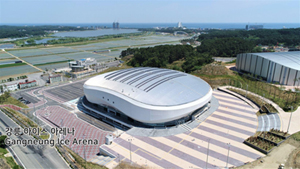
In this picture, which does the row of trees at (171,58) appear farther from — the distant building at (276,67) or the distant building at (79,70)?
the distant building at (79,70)

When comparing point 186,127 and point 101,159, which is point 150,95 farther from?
point 101,159

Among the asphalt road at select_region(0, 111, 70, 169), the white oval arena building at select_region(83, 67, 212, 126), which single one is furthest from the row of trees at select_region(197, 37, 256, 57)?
the asphalt road at select_region(0, 111, 70, 169)

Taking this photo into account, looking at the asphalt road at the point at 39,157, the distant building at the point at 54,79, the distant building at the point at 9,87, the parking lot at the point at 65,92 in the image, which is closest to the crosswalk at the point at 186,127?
the asphalt road at the point at 39,157

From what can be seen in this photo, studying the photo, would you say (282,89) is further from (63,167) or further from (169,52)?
(63,167)

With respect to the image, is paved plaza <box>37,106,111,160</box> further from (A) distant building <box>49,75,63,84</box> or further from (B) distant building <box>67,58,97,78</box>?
(B) distant building <box>67,58,97,78</box>

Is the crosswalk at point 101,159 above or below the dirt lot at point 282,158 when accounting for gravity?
below

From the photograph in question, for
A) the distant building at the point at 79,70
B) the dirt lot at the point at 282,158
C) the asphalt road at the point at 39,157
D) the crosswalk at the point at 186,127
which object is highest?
the distant building at the point at 79,70
